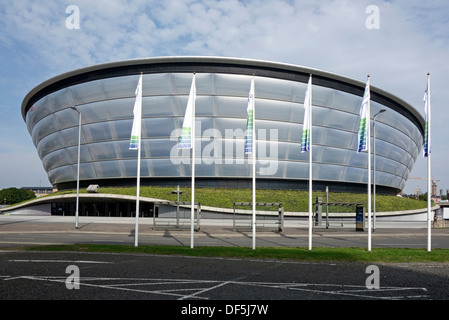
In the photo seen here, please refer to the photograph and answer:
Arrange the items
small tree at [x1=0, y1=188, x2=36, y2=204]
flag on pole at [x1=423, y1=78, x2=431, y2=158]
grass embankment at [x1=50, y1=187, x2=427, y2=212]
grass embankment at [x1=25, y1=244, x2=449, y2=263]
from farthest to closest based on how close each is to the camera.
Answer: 1. small tree at [x1=0, y1=188, x2=36, y2=204]
2. grass embankment at [x1=50, y1=187, x2=427, y2=212]
3. flag on pole at [x1=423, y1=78, x2=431, y2=158]
4. grass embankment at [x1=25, y1=244, x2=449, y2=263]

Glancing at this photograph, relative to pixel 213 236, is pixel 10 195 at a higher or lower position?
lower

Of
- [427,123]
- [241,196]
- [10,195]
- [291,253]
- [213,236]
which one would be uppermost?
[427,123]

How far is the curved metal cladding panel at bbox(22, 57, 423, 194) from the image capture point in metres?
48.0

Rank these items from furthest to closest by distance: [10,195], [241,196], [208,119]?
[10,195]
[208,119]
[241,196]

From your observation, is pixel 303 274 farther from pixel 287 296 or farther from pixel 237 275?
pixel 287 296

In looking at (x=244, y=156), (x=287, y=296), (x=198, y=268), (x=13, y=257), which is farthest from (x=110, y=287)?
(x=244, y=156)

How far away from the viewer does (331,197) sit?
49781 millimetres

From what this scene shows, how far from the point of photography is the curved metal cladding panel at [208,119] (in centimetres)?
4803

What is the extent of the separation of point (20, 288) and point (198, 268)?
5325 mm

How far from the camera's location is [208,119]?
48.1 metres

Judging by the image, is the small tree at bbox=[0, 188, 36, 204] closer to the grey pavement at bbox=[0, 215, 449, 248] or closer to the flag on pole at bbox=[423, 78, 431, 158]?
the grey pavement at bbox=[0, 215, 449, 248]

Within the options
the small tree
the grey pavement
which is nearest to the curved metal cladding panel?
the grey pavement

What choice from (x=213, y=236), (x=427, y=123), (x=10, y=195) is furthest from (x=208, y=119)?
(x=10, y=195)

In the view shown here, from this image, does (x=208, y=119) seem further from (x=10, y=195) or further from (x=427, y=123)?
(x=10, y=195)
